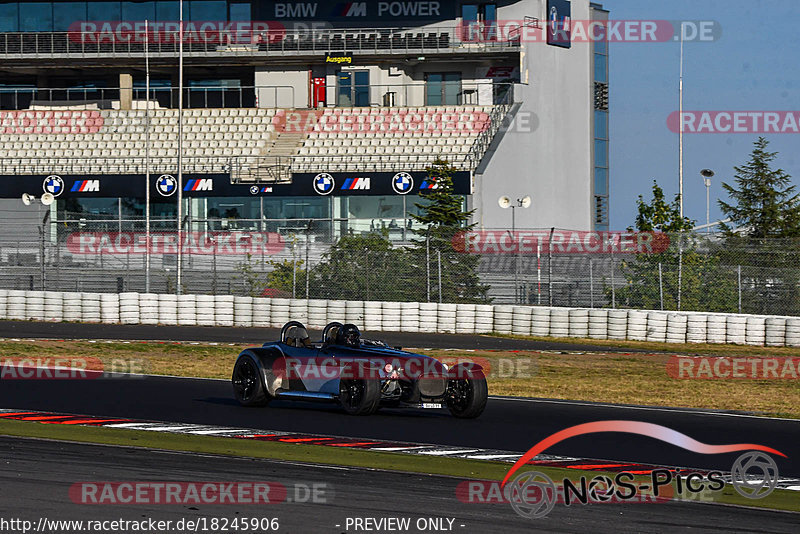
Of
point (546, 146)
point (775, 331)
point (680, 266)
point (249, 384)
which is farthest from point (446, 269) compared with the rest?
point (546, 146)

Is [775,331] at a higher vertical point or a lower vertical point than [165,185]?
lower

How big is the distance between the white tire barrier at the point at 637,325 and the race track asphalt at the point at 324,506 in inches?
703

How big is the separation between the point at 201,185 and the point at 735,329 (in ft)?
66.2

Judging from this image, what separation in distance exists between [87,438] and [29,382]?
5.02 m

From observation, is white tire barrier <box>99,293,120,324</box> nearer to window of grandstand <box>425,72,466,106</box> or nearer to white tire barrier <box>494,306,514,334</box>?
white tire barrier <box>494,306,514,334</box>

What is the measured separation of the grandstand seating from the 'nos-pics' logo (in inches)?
1161

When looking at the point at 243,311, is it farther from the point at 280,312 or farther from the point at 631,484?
the point at 631,484

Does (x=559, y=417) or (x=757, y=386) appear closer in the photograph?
(x=559, y=417)

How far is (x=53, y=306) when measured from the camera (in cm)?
2794

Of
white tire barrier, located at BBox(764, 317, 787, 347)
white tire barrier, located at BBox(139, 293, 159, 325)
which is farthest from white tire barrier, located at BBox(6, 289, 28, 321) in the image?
white tire barrier, located at BBox(764, 317, 787, 347)

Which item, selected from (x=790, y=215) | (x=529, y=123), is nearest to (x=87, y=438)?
(x=790, y=215)

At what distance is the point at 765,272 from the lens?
2516 cm

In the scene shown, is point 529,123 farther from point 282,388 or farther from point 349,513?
point 349,513

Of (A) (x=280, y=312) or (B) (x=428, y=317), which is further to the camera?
(A) (x=280, y=312)
